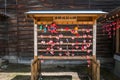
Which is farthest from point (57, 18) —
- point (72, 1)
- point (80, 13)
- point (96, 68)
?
point (72, 1)

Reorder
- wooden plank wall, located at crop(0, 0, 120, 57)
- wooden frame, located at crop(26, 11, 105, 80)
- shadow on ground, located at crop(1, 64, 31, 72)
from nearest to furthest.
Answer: wooden frame, located at crop(26, 11, 105, 80)
shadow on ground, located at crop(1, 64, 31, 72)
wooden plank wall, located at crop(0, 0, 120, 57)

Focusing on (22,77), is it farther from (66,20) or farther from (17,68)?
(66,20)

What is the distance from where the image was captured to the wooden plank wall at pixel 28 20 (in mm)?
12414

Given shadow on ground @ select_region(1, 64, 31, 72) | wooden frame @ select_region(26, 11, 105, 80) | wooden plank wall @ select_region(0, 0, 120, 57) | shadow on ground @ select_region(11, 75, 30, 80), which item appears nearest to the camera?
wooden frame @ select_region(26, 11, 105, 80)

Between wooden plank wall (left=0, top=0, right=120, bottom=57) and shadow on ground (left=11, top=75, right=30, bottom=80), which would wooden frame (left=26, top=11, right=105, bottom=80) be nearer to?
shadow on ground (left=11, top=75, right=30, bottom=80)

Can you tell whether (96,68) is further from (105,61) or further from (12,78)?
(105,61)

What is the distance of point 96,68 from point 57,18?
7.62 feet

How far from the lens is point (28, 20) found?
12.5 m

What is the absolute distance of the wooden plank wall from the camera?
489 inches

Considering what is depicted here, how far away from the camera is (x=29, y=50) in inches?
496

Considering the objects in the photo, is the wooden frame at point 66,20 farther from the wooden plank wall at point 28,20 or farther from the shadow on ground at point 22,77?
the wooden plank wall at point 28,20

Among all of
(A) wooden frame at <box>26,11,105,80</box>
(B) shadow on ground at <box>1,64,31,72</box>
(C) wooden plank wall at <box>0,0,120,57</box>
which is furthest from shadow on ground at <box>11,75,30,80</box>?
(C) wooden plank wall at <box>0,0,120,57</box>

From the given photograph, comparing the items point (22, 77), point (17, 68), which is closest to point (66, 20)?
point (22, 77)

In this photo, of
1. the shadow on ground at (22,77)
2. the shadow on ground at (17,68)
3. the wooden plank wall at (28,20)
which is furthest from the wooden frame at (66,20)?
the wooden plank wall at (28,20)
